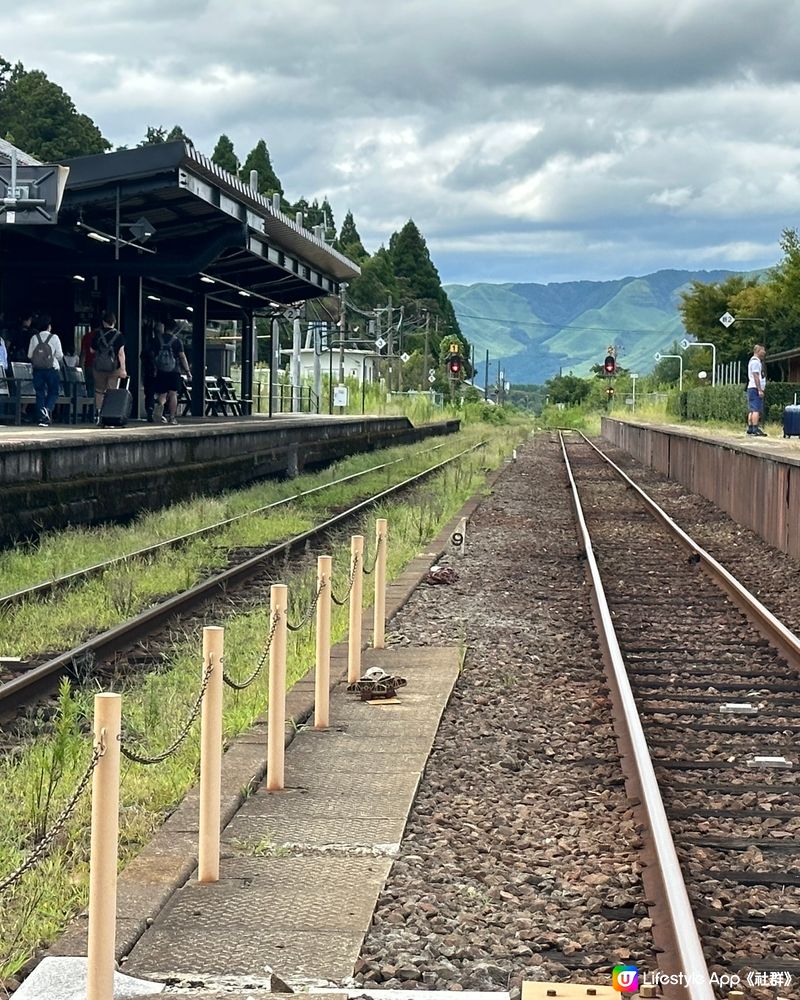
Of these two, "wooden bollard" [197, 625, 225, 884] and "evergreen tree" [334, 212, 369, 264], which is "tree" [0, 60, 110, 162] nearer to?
"evergreen tree" [334, 212, 369, 264]

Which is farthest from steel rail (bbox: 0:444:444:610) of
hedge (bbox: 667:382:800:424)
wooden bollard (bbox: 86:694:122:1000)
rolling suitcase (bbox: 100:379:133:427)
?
hedge (bbox: 667:382:800:424)

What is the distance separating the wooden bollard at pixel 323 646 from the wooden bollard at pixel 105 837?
12.0ft

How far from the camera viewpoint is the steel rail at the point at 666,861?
434 centimetres

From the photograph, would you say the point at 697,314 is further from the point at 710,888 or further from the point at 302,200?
the point at 710,888

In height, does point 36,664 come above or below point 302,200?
below

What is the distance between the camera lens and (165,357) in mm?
28172

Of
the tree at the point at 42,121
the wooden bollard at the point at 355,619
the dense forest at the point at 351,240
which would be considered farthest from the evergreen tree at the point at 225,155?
the wooden bollard at the point at 355,619

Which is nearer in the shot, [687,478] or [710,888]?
[710,888]

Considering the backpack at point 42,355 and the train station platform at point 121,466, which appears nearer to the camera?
the train station platform at point 121,466

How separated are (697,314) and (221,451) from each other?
74.0 m

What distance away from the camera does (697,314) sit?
95.2 m

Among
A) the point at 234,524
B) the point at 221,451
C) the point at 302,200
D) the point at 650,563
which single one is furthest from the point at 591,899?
the point at 302,200

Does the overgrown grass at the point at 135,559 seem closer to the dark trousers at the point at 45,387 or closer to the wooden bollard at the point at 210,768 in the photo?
the dark trousers at the point at 45,387

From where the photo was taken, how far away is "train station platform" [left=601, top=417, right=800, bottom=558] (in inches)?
677
